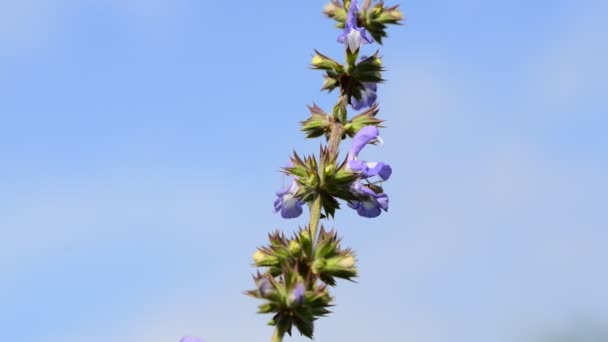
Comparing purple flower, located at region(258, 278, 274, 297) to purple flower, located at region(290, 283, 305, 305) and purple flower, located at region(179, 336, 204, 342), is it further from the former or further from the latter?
purple flower, located at region(179, 336, 204, 342)

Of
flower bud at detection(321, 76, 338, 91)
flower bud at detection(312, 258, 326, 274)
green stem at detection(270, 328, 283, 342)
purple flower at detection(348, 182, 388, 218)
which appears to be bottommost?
green stem at detection(270, 328, 283, 342)

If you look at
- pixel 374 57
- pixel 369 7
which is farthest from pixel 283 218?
pixel 369 7

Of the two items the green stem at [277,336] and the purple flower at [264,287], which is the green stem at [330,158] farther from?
the green stem at [277,336]

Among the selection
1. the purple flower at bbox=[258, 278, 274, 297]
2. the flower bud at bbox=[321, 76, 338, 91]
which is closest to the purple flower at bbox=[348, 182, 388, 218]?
the flower bud at bbox=[321, 76, 338, 91]

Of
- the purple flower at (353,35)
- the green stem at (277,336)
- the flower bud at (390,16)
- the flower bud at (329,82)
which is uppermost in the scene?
the flower bud at (390,16)

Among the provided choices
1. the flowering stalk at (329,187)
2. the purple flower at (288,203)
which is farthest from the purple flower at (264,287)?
the purple flower at (288,203)

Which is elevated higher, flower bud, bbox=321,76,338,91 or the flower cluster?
flower bud, bbox=321,76,338,91

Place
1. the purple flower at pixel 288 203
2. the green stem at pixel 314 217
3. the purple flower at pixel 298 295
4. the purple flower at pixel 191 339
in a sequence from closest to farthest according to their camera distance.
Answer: the purple flower at pixel 298 295, the green stem at pixel 314 217, the purple flower at pixel 191 339, the purple flower at pixel 288 203
